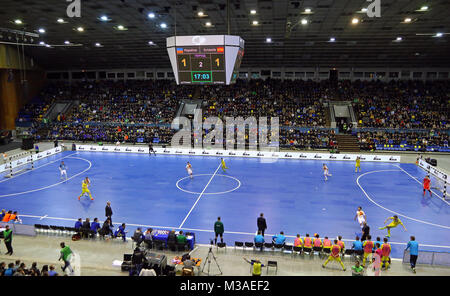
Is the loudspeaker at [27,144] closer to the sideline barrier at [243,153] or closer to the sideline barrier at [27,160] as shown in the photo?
the sideline barrier at [27,160]

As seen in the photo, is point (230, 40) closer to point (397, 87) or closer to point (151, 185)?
point (151, 185)

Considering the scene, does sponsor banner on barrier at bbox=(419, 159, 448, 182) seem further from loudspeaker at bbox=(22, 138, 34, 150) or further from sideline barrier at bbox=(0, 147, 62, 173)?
loudspeaker at bbox=(22, 138, 34, 150)

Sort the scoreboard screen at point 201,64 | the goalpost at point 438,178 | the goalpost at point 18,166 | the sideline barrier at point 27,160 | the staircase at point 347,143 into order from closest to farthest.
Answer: the scoreboard screen at point 201,64
the goalpost at point 438,178
the goalpost at point 18,166
the sideline barrier at point 27,160
the staircase at point 347,143

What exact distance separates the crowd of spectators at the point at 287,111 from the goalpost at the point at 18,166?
1149cm

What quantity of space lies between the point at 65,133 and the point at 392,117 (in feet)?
143

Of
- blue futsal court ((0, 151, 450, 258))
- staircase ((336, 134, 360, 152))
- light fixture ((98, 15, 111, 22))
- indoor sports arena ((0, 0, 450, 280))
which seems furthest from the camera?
staircase ((336, 134, 360, 152))

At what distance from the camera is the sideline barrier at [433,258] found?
43.6 ft

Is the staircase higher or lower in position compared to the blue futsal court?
higher

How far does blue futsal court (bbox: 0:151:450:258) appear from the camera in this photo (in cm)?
1792

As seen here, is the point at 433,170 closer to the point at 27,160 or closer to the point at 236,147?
the point at 236,147

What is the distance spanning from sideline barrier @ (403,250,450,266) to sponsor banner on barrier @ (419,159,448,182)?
1235 cm

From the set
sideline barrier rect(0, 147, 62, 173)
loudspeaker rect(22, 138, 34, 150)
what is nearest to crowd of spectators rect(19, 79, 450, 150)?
loudspeaker rect(22, 138, 34, 150)

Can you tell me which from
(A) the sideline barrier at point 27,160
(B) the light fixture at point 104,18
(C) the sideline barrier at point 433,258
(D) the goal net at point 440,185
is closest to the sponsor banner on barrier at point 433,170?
(D) the goal net at point 440,185

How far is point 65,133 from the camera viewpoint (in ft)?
146
